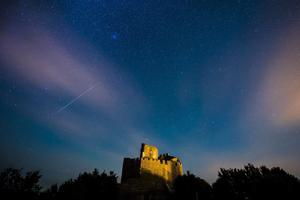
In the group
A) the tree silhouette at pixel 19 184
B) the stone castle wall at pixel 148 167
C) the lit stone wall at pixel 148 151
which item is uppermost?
the lit stone wall at pixel 148 151

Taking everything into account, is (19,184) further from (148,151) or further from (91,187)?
(148,151)

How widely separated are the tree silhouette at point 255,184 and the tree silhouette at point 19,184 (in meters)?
→ 31.9

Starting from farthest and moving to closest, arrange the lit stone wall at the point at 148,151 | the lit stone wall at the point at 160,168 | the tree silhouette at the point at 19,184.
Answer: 1. the lit stone wall at the point at 148,151
2. the lit stone wall at the point at 160,168
3. the tree silhouette at the point at 19,184

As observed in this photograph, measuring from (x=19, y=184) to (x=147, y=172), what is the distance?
936 inches

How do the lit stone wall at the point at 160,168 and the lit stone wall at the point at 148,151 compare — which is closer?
the lit stone wall at the point at 160,168

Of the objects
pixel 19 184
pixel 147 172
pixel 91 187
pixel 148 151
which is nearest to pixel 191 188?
pixel 147 172

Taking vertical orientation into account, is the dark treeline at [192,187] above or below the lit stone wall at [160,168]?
below

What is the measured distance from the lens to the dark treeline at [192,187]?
19.4 m

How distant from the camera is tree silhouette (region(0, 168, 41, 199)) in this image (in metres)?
25.9

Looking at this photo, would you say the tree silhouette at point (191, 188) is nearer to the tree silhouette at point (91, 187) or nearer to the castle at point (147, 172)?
the castle at point (147, 172)

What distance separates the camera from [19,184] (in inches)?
1089

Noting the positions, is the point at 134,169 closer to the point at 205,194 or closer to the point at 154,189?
the point at 154,189

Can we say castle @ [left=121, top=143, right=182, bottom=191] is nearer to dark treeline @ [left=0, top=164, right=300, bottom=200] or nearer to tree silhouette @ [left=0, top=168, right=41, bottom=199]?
dark treeline @ [left=0, top=164, right=300, bottom=200]

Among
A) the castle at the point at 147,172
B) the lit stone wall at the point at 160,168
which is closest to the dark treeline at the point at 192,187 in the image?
the castle at the point at 147,172
